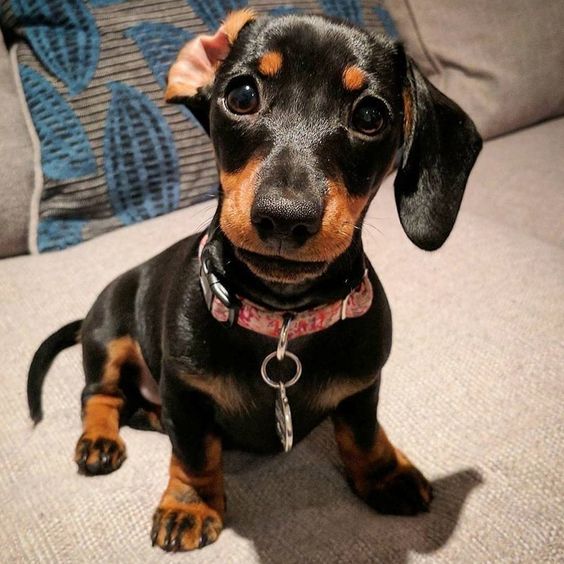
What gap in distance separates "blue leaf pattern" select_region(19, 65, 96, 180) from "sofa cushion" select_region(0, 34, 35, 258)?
1.5 inches

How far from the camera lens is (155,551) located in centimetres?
91

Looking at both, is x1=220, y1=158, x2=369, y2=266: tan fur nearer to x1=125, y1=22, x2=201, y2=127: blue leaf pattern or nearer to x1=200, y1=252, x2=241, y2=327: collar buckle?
x1=200, y1=252, x2=241, y2=327: collar buckle

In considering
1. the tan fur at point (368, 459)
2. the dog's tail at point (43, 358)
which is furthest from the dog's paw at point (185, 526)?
the dog's tail at point (43, 358)

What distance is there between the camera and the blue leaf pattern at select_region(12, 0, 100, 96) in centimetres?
167

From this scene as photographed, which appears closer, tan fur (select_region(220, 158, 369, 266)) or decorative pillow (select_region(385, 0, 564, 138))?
tan fur (select_region(220, 158, 369, 266))

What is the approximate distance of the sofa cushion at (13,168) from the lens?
1.59m

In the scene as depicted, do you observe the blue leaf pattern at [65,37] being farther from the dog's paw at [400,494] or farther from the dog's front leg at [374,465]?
the dog's paw at [400,494]

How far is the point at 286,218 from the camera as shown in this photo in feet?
2.32

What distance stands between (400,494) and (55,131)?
1355 mm

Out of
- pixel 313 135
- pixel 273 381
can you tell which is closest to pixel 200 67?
pixel 313 135

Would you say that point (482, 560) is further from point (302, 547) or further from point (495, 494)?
point (302, 547)

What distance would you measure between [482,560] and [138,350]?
0.82 m

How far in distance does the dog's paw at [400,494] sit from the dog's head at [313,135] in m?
0.42

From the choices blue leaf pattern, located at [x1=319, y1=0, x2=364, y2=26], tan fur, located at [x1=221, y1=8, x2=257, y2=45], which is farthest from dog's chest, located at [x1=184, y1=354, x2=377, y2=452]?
blue leaf pattern, located at [x1=319, y1=0, x2=364, y2=26]
